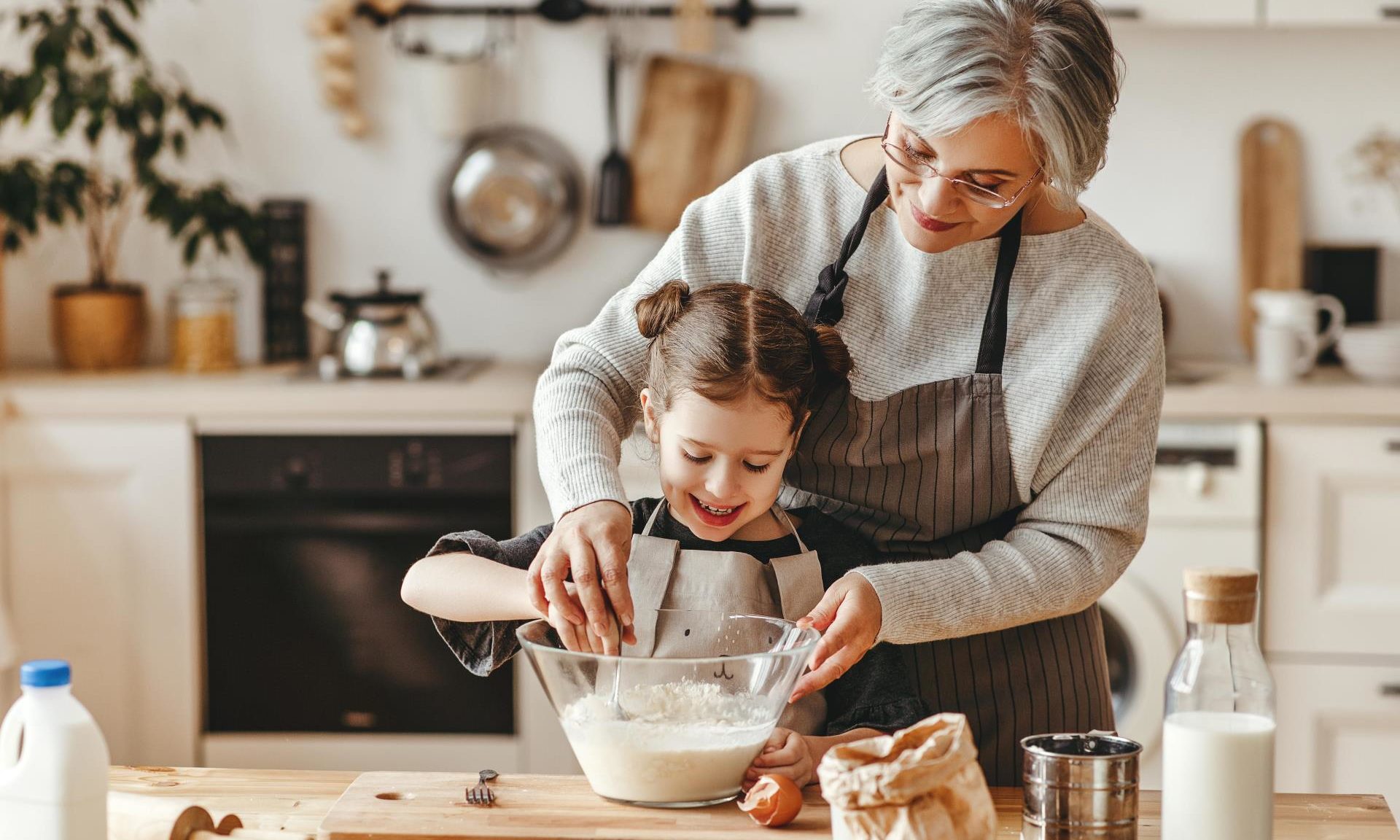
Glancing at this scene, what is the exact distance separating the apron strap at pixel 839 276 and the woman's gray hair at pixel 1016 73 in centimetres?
16

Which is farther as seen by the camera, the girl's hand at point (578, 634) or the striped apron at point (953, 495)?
the striped apron at point (953, 495)

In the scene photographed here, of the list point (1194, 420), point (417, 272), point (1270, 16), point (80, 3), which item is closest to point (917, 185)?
point (1194, 420)

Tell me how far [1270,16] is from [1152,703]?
54.3 inches

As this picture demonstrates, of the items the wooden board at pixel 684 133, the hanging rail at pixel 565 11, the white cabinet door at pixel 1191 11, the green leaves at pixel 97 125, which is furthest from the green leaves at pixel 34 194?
the white cabinet door at pixel 1191 11

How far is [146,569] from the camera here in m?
2.89

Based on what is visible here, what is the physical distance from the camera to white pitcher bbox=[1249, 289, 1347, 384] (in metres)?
2.91

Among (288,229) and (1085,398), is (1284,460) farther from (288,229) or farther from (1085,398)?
(288,229)

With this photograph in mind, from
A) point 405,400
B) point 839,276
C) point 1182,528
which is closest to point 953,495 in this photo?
point 839,276

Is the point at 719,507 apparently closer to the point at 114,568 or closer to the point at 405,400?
the point at 405,400

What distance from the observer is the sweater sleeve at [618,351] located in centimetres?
132

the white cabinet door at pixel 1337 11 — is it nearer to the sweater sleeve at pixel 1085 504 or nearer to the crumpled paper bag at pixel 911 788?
the sweater sleeve at pixel 1085 504

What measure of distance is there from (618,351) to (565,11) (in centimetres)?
205

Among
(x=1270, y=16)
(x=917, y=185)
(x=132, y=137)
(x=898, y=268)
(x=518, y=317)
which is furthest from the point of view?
(x=518, y=317)

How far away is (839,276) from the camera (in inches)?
54.6
